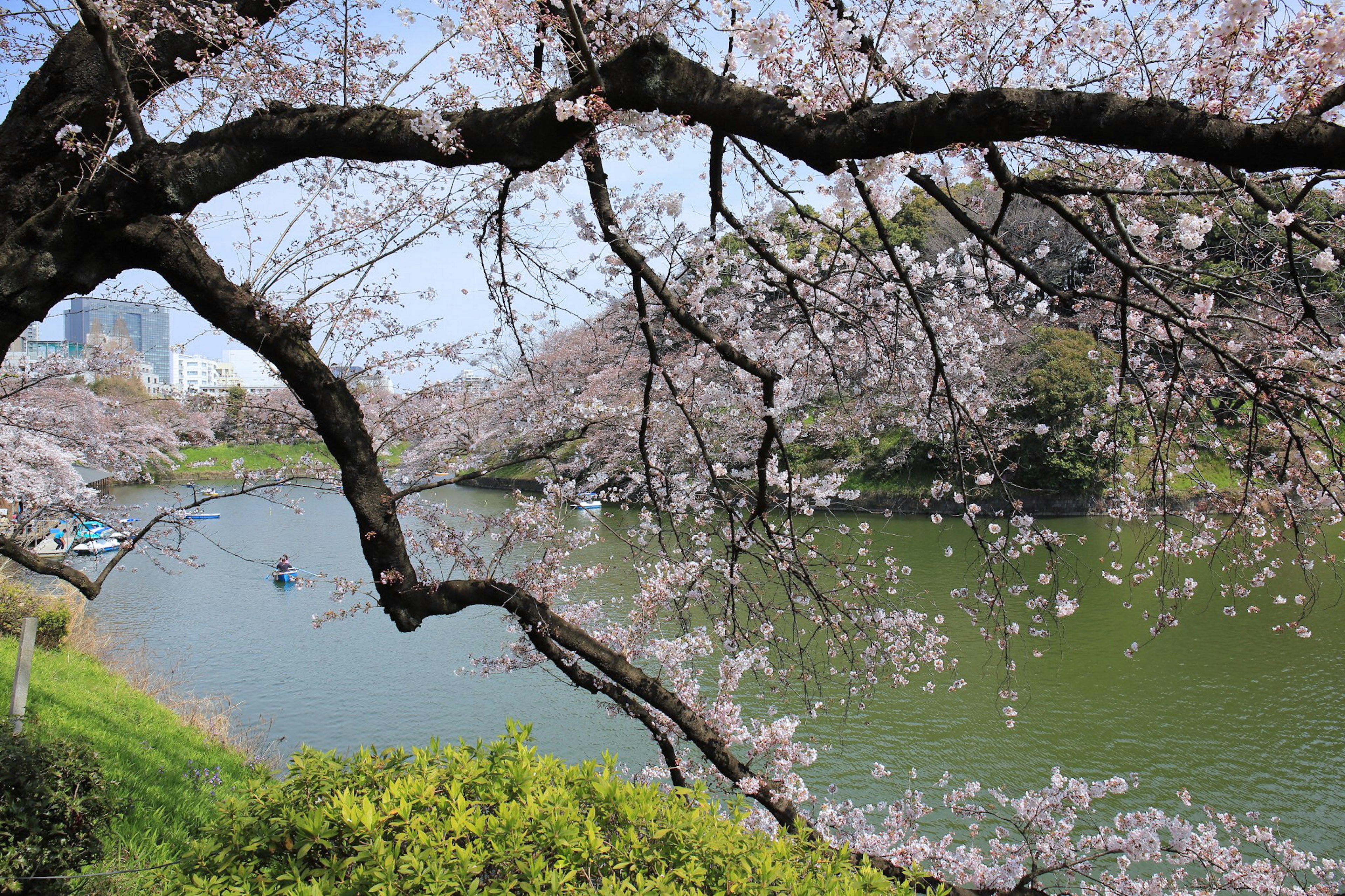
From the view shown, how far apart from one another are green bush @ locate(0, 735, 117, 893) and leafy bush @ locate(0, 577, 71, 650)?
614 centimetres

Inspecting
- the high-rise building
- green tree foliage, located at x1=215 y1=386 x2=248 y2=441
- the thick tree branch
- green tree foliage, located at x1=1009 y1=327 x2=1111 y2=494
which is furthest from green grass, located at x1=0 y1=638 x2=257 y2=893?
green tree foliage, located at x1=1009 y1=327 x2=1111 y2=494

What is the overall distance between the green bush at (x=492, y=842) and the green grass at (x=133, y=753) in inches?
61.7

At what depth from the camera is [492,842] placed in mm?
1731

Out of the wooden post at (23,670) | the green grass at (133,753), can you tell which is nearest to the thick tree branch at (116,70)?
the green grass at (133,753)

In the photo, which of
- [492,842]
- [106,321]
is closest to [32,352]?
[106,321]

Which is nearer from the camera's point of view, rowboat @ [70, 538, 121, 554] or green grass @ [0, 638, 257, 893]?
green grass @ [0, 638, 257, 893]

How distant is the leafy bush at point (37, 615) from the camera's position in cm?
785

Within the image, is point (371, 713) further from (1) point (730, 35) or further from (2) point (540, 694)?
(1) point (730, 35)

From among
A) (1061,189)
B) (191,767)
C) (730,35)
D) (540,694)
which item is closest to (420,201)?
(730,35)

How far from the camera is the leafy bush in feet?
25.7

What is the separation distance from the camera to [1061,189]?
1.89 metres

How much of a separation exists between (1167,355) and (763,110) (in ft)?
7.71

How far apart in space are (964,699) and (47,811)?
7.56 m

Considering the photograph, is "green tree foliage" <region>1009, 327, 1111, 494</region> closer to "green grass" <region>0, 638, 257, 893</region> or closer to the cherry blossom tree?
the cherry blossom tree
